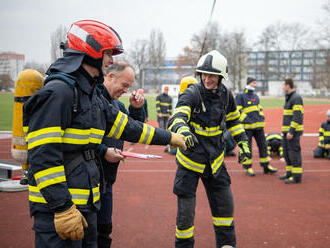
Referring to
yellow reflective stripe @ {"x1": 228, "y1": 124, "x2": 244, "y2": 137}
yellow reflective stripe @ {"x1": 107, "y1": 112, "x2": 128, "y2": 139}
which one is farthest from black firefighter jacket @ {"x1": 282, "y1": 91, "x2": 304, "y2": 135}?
yellow reflective stripe @ {"x1": 107, "y1": 112, "x2": 128, "y2": 139}

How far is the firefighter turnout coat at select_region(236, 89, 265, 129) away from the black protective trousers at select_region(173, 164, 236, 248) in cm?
429

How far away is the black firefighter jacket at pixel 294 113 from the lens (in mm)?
6613

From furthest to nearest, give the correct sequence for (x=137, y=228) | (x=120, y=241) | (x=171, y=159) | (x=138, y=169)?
(x=171, y=159)
(x=138, y=169)
(x=137, y=228)
(x=120, y=241)

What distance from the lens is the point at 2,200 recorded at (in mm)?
5668

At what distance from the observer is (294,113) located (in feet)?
21.8

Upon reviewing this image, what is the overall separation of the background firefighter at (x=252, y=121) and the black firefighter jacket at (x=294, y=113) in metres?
0.72

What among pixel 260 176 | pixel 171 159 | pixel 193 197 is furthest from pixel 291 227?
pixel 171 159

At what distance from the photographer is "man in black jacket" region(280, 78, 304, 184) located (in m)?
6.63

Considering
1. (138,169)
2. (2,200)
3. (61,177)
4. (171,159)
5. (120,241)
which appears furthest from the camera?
(171,159)

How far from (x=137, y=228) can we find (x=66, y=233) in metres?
2.78

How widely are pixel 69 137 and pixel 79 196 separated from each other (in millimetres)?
412

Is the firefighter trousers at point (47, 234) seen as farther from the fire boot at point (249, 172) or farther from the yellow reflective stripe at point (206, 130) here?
the fire boot at point (249, 172)

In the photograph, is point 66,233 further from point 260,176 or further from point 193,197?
point 260,176

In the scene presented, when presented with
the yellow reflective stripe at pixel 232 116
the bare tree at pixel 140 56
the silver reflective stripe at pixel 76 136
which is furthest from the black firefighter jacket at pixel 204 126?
the bare tree at pixel 140 56
